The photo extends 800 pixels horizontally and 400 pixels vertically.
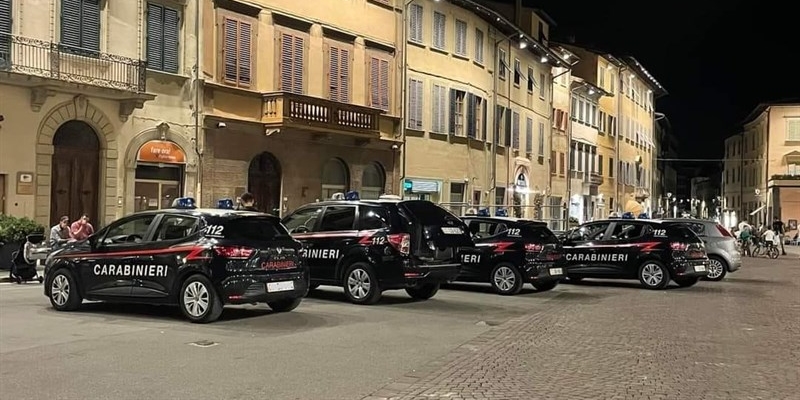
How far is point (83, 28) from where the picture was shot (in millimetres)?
20375

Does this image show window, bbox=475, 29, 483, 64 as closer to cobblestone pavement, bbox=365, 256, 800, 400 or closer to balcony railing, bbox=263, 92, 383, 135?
balcony railing, bbox=263, 92, 383, 135

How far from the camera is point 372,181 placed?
1220 inches

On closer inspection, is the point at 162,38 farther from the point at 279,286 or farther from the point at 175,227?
the point at 279,286

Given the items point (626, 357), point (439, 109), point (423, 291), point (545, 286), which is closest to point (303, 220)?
point (423, 291)

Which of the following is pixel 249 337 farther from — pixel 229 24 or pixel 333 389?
pixel 229 24

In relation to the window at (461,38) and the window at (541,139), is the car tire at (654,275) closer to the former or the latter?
the window at (461,38)

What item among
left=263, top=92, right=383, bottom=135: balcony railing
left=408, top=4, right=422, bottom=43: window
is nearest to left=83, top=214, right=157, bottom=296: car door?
left=263, top=92, right=383, bottom=135: balcony railing

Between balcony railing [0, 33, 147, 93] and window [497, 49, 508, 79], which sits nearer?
balcony railing [0, 33, 147, 93]

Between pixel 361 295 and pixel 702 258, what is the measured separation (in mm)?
8964

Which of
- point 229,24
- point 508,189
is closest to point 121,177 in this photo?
point 229,24

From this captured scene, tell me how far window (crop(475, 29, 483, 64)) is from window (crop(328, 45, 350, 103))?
9.32 m

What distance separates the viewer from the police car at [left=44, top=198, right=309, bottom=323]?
36.4 feet

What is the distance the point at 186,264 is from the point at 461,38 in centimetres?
2607

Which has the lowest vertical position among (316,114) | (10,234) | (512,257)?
(512,257)
